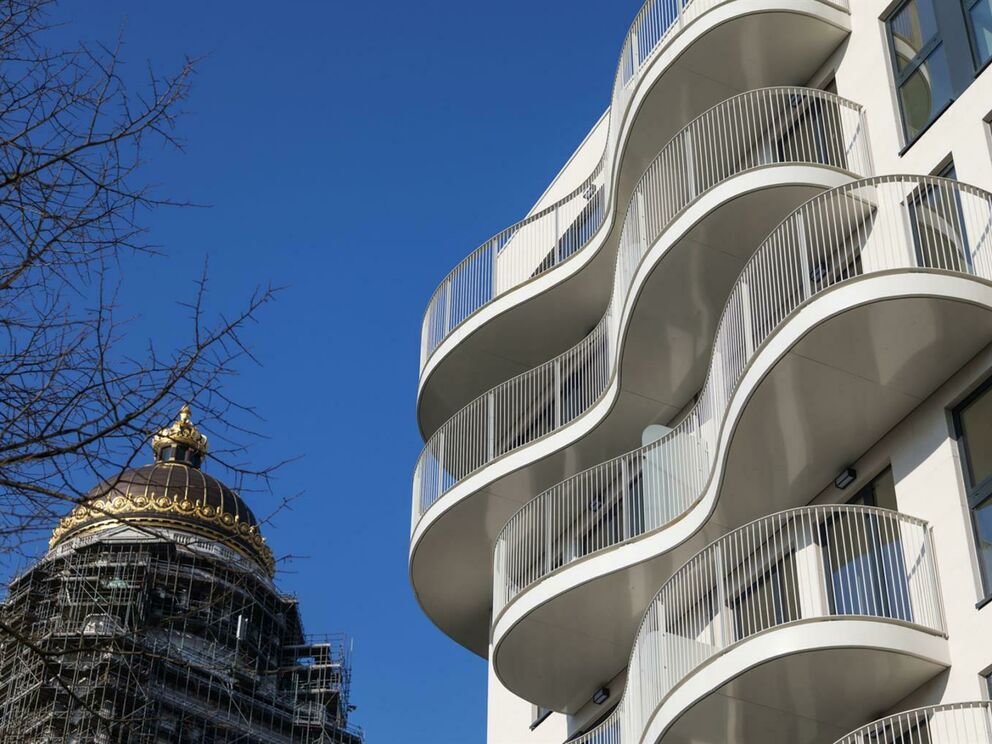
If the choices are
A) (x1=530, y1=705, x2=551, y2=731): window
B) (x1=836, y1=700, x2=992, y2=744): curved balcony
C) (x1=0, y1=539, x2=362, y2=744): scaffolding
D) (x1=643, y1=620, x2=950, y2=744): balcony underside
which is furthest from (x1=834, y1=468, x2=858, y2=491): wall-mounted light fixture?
(x1=0, y1=539, x2=362, y2=744): scaffolding

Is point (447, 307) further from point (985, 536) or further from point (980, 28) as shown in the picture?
point (985, 536)

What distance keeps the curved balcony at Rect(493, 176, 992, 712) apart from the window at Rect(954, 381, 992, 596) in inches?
18.9

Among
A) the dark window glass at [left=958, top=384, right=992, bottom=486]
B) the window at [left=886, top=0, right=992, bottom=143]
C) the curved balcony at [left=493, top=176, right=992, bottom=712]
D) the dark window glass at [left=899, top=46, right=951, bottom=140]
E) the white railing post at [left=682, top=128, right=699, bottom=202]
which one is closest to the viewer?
the dark window glass at [left=958, top=384, right=992, bottom=486]

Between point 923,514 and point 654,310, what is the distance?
5123mm

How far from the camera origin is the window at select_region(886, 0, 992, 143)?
52.6 feet

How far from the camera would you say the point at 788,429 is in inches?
626

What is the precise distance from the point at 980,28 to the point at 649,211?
16.0 ft

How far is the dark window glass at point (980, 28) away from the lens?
15859mm

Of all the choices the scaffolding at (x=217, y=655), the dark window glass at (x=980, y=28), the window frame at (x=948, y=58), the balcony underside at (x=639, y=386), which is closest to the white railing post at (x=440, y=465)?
the balcony underside at (x=639, y=386)

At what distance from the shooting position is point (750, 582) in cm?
1677

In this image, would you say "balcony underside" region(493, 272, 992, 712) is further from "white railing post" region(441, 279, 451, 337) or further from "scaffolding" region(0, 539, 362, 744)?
"scaffolding" region(0, 539, 362, 744)

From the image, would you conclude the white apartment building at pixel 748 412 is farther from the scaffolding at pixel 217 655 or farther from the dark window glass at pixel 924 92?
the scaffolding at pixel 217 655

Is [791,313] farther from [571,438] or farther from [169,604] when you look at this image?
[169,604]

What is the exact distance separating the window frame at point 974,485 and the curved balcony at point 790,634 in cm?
46
